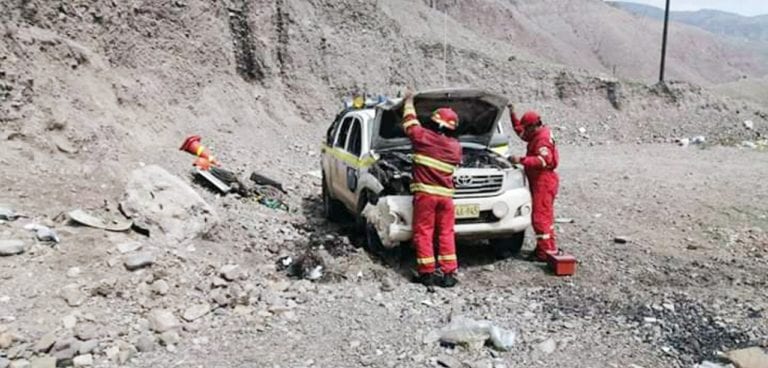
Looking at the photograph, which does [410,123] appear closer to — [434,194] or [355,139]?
[434,194]

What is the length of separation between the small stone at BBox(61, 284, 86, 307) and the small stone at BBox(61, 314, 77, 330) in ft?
0.62

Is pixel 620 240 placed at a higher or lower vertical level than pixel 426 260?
lower

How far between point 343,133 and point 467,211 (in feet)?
9.09

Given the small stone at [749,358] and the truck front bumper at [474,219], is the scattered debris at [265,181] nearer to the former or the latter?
the truck front bumper at [474,219]

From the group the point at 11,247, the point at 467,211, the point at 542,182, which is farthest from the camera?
the point at 542,182

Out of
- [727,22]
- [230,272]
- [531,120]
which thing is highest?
[727,22]

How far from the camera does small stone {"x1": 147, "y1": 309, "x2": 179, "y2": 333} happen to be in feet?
17.7

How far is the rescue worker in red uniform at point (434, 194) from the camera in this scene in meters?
6.64

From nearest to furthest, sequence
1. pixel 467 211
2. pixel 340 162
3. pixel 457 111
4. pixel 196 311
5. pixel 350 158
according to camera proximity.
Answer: pixel 196 311 → pixel 467 211 → pixel 457 111 → pixel 350 158 → pixel 340 162

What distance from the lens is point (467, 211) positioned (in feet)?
23.0

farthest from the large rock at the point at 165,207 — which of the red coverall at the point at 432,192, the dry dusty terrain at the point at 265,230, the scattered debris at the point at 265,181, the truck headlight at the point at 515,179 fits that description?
the truck headlight at the point at 515,179

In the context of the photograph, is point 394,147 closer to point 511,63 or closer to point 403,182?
point 403,182

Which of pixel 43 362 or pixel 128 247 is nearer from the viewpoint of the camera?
pixel 43 362

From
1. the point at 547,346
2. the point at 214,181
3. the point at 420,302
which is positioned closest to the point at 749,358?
the point at 547,346
